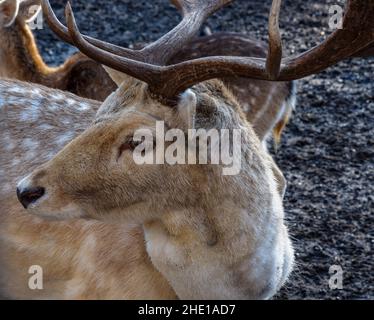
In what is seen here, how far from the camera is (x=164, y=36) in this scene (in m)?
4.22

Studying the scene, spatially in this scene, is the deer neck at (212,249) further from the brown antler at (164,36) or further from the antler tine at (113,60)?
the brown antler at (164,36)

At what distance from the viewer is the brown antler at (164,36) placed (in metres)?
4.03

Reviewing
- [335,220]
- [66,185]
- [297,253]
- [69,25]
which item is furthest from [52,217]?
[335,220]

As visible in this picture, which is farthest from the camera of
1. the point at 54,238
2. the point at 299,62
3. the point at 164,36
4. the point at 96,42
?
the point at 54,238

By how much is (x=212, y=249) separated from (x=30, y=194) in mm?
741

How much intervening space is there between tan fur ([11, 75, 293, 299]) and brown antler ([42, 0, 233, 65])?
0.72ft

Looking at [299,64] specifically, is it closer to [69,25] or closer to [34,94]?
[69,25]

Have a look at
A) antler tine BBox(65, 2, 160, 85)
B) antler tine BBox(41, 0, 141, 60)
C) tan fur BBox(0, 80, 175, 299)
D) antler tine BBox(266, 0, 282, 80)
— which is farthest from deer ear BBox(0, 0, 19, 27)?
→ antler tine BBox(266, 0, 282, 80)

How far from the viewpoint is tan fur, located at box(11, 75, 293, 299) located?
3.75 m

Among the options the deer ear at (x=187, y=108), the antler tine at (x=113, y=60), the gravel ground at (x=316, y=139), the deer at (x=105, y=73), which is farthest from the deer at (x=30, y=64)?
the deer ear at (x=187, y=108)

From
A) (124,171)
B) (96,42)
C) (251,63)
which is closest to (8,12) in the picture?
(96,42)

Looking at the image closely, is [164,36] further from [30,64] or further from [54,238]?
[30,64]

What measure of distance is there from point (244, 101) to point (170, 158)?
2.13 meters

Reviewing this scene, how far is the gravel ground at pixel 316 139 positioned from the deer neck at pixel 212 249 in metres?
1.35
